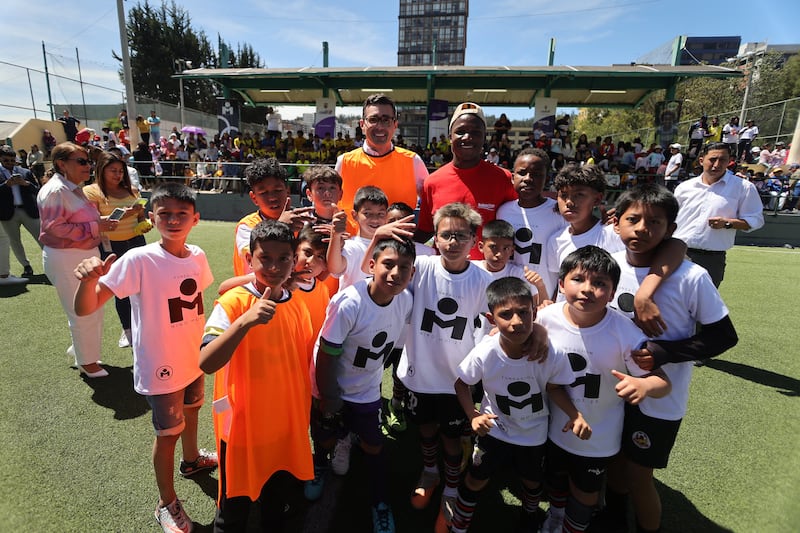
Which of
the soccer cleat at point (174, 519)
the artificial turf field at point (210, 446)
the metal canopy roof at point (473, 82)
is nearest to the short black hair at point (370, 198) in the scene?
the artificial turf field at point (210, 446)

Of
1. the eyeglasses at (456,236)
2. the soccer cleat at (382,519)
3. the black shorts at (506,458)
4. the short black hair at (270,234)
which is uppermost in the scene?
the short black hair at (270,234)

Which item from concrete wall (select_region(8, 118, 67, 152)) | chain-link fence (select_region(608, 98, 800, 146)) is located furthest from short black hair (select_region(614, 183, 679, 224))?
concrete wall (select_region(8, 118, 67, 152))

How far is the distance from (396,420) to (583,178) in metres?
2.39

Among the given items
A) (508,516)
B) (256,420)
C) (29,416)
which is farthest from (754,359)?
(29,416)

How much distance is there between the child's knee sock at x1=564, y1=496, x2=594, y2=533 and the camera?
6.82 feet

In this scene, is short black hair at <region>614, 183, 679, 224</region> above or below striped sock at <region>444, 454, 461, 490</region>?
above

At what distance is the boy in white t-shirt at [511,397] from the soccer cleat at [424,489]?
29cm

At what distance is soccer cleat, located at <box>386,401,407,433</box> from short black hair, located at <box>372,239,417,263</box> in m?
1.70

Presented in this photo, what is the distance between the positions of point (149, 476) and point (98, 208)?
2890 millimetres

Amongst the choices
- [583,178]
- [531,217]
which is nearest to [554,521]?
A: [531,217]

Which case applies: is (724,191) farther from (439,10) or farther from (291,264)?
(439,10)

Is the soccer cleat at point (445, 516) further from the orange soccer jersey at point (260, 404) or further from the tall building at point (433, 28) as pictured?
the tall building at point (433, 28)

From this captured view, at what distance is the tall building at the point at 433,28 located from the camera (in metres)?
88.2

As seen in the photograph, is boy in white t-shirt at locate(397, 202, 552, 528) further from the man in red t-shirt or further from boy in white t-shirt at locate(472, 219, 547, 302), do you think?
the man in red t-shirt
